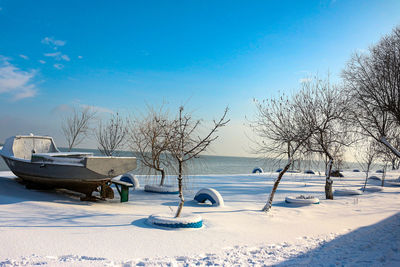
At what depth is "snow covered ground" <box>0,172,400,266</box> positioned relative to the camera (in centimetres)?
430

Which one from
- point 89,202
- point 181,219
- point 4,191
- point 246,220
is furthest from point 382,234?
point 4,191

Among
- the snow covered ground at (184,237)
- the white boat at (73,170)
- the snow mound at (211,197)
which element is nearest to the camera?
the snow covered ground at (184,237)

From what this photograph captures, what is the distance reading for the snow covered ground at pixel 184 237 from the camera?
4.30m

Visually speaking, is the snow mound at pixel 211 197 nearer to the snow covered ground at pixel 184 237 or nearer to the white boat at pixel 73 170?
the snow covered ground at pixel 184 237

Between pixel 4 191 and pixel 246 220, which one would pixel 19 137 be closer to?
pixel 4 191

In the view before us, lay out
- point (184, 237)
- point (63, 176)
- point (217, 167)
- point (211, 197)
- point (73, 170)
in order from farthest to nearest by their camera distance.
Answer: point (217, 167) < point (211, 197) < point (63, 176) < point (73, 170) < point (184, 237)

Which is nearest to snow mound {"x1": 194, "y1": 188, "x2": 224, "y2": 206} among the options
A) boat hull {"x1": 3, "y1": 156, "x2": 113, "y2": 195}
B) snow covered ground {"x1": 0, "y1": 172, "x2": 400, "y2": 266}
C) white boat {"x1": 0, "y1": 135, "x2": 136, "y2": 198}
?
snow covered ground {"x1": 0, "y1": 172, "x2": 400, "y2": 266}

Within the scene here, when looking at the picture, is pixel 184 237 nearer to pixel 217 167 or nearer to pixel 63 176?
→ pixel 63 176

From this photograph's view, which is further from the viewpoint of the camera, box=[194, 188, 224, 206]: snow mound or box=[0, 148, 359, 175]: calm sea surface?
box=[0, 148, 359, 175]: calm sea surface

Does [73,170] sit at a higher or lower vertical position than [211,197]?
higher

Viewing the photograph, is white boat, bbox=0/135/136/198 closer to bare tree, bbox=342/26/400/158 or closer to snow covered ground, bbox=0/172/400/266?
snow covered ground, bbox=0/172/400/266

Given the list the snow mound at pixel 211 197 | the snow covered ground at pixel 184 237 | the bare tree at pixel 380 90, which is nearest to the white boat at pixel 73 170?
the snow covered ground at pixel 184 237

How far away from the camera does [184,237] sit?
17.8ft

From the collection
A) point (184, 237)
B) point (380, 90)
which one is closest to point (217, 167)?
point (380, 90)
